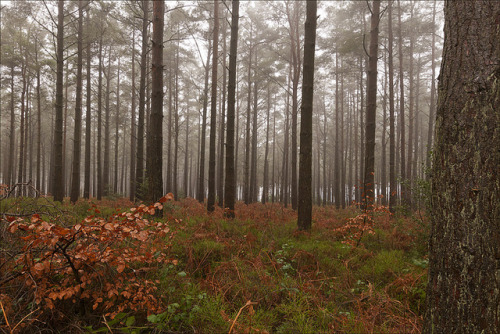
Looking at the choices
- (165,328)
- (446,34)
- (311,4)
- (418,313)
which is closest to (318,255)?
(418,313)

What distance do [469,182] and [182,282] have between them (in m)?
3.41

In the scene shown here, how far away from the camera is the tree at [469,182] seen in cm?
172

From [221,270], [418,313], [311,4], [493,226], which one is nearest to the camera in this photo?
[493,226]

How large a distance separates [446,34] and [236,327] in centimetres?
339

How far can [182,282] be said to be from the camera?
340 centimetres

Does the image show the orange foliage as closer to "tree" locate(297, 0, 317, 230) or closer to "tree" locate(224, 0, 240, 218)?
"tree" locate(297, 0, 317, 230)

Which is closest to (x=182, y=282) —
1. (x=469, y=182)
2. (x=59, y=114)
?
(x=469, y=182)

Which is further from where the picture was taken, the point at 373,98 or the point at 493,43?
the point at 373,98

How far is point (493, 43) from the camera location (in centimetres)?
176

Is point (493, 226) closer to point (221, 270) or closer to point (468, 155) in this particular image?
point (468, 155)

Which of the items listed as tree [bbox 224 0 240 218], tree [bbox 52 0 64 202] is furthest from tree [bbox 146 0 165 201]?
tree [bbox 52 0 64 202]

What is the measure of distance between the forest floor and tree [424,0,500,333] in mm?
1138

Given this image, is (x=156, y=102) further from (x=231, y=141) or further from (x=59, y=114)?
(x=59, y=114)

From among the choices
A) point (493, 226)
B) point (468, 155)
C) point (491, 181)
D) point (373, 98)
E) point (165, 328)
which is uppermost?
point (373, 98)
